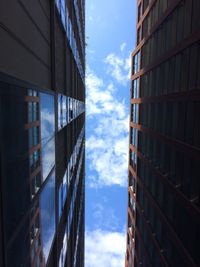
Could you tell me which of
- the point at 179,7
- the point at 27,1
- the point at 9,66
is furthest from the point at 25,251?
the point at 179,7

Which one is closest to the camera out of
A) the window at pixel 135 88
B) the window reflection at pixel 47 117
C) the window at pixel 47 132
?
the window reflection at pixel 47 117

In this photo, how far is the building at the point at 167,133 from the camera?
16.2m

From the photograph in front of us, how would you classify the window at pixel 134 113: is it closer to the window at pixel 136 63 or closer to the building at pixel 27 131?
the window at pixel 136 63

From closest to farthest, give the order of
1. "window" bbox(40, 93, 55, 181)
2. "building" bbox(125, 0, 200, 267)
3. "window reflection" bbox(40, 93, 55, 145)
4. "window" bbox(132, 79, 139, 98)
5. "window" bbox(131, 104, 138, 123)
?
"window reflection" bbox(40, 93, 55, 145) < "window" bbox(40, 93, 55, 181) < "building" bbox(125, 0, 200, 267) < "window" bbox(132, 79, 139, 98) < "window" bbox(131, 104, 138, 123)

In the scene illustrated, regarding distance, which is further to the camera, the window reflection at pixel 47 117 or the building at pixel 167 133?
the building at pixel 167 133

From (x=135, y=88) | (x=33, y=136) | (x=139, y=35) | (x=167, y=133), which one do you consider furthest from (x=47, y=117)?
(x=139, y=35)

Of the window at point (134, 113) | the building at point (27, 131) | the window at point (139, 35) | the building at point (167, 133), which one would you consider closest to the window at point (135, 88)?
the building at point (167, 133)

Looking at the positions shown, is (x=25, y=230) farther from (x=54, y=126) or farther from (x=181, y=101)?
(x=181, y=101)

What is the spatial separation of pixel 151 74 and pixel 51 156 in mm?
16607

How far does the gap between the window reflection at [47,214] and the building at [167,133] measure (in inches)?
377

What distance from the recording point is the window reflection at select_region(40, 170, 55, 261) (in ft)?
46.5

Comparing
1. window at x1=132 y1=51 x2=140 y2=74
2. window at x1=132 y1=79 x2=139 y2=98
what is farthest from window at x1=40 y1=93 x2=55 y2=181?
window at x1=132 y1=51 x2=140 y2=74

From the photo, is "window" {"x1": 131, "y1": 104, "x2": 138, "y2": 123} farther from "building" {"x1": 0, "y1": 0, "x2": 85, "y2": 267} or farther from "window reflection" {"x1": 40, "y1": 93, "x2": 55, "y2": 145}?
"window reflection" {"x1": 40, "y1": 93, "x2": 55, "y2": 145}

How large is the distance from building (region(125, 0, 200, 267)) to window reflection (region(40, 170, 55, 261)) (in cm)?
958
